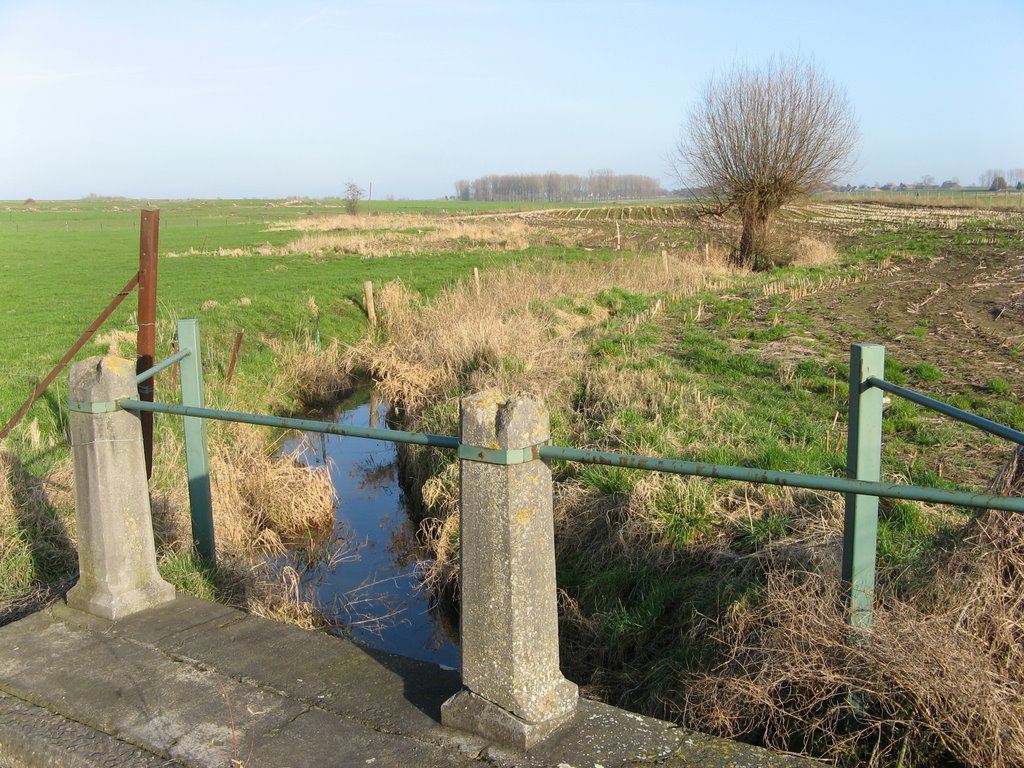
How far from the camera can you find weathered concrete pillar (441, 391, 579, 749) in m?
2.80

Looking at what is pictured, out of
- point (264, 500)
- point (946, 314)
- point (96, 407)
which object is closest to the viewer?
point (96, 407)

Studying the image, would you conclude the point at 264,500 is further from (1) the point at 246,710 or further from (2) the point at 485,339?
(1) the point at 246,710

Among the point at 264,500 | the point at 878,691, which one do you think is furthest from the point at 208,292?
the point at 878,691

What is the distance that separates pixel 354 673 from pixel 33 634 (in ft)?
5.29

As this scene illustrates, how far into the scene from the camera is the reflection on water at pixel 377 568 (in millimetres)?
6852

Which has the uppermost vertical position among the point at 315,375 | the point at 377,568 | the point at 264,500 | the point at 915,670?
the point at 915,670

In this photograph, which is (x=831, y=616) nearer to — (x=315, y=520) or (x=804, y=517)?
(x=804, y=517)

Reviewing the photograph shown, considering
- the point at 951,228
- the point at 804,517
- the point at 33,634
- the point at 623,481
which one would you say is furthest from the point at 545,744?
the point at 951,228

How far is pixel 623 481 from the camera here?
734 cm

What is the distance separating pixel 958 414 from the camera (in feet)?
9.71

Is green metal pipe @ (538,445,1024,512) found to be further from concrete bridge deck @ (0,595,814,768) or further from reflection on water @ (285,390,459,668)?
reflection on water @ (285,390,459,668)

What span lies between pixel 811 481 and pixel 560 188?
179 metres

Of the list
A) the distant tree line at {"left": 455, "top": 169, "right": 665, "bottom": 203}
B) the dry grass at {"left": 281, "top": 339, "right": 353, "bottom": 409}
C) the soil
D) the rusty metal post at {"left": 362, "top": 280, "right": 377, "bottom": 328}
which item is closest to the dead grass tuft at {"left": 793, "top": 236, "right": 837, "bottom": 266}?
the soil

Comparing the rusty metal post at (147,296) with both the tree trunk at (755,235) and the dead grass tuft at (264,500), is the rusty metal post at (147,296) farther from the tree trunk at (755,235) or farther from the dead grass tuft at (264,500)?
the tree trunk at (755,235)
